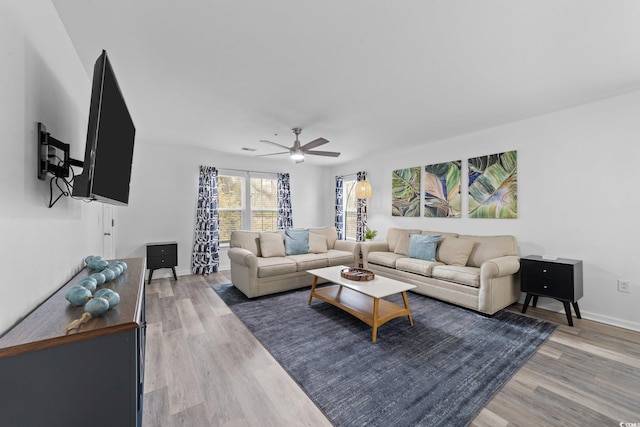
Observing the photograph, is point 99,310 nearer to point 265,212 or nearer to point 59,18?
point 59,18

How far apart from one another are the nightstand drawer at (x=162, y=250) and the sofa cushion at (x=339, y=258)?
8.82 feet

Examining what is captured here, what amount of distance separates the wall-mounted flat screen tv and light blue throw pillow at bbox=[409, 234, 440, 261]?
12.4ft

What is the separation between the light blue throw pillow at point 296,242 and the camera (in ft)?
14.8

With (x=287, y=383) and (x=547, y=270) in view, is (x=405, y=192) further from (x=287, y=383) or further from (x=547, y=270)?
(x=287, y=383)

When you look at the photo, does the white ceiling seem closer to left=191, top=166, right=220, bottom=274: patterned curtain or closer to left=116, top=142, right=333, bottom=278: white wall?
left=116, top=142, right=333, bottom=278: white wall

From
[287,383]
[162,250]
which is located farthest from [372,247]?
[162,250]

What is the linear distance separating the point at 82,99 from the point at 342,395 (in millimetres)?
3109

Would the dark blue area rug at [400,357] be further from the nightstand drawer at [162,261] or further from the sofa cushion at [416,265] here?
the nightstand drawer at [162,261]

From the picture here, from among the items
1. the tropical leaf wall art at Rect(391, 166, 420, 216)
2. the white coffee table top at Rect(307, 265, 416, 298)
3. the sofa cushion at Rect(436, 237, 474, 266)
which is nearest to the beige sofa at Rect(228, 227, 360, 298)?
the white coffee table top at Rect(307, 265, 416, 298)

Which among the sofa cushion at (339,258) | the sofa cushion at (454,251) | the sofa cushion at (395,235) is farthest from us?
the sofa cushion at (395,235)

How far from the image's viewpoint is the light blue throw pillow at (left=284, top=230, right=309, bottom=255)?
178 inches

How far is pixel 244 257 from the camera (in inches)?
144

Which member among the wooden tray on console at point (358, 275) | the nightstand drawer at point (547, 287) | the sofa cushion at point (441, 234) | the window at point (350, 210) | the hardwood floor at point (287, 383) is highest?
the window at point (350, 210)

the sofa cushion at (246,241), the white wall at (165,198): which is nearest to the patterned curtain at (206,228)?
the white wall at (165,198)
